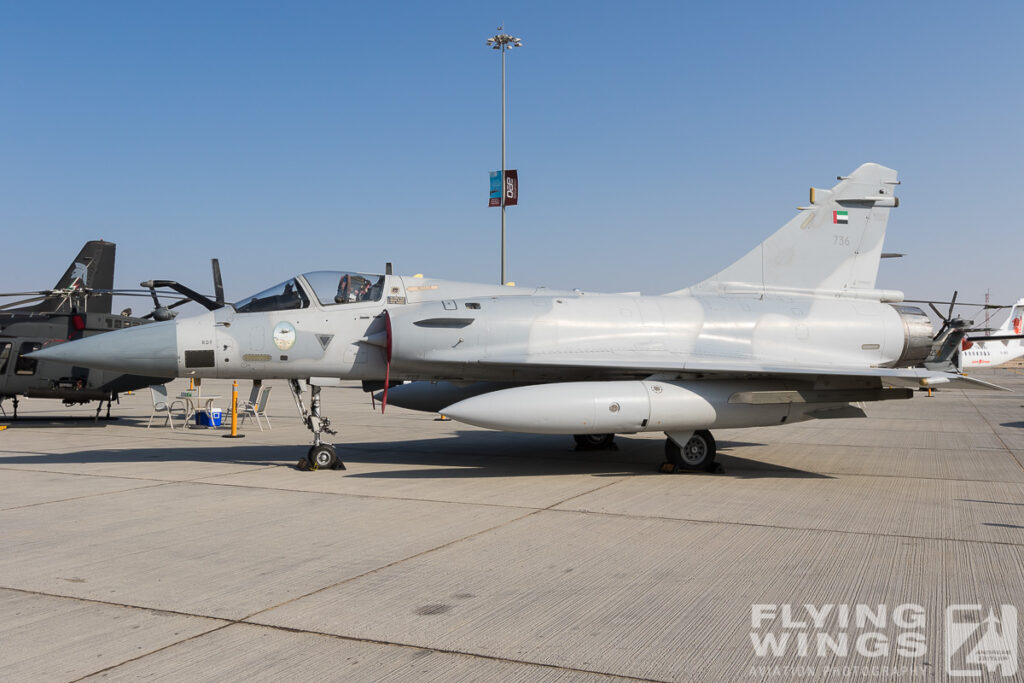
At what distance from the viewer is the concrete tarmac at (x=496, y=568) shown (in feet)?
11.7

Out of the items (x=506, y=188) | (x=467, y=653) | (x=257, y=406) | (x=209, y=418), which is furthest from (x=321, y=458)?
(x=506, y=188)

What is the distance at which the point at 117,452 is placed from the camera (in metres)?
11.7

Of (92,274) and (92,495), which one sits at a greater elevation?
(92,274)

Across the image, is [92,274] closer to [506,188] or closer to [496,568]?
[506,188]

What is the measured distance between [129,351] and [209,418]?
7872 mm

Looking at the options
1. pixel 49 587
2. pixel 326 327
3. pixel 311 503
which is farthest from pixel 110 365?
pixel 49 587

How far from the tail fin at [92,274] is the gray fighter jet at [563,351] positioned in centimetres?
1408

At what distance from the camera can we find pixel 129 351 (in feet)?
28.9

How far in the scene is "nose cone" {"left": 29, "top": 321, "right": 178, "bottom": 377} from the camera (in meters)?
8.70

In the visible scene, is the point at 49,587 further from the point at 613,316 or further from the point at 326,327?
the point at 613,316

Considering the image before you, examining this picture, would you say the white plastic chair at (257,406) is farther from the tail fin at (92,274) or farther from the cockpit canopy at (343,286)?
the tail fin at (92,274)

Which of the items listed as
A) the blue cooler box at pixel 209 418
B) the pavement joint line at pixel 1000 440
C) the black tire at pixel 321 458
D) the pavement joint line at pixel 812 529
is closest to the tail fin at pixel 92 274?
the blue cooler box at pixel 209 418

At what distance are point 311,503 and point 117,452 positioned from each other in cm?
593

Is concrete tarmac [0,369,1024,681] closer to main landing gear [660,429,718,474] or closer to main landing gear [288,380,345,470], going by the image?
main landing gear [288,380,345,470]
